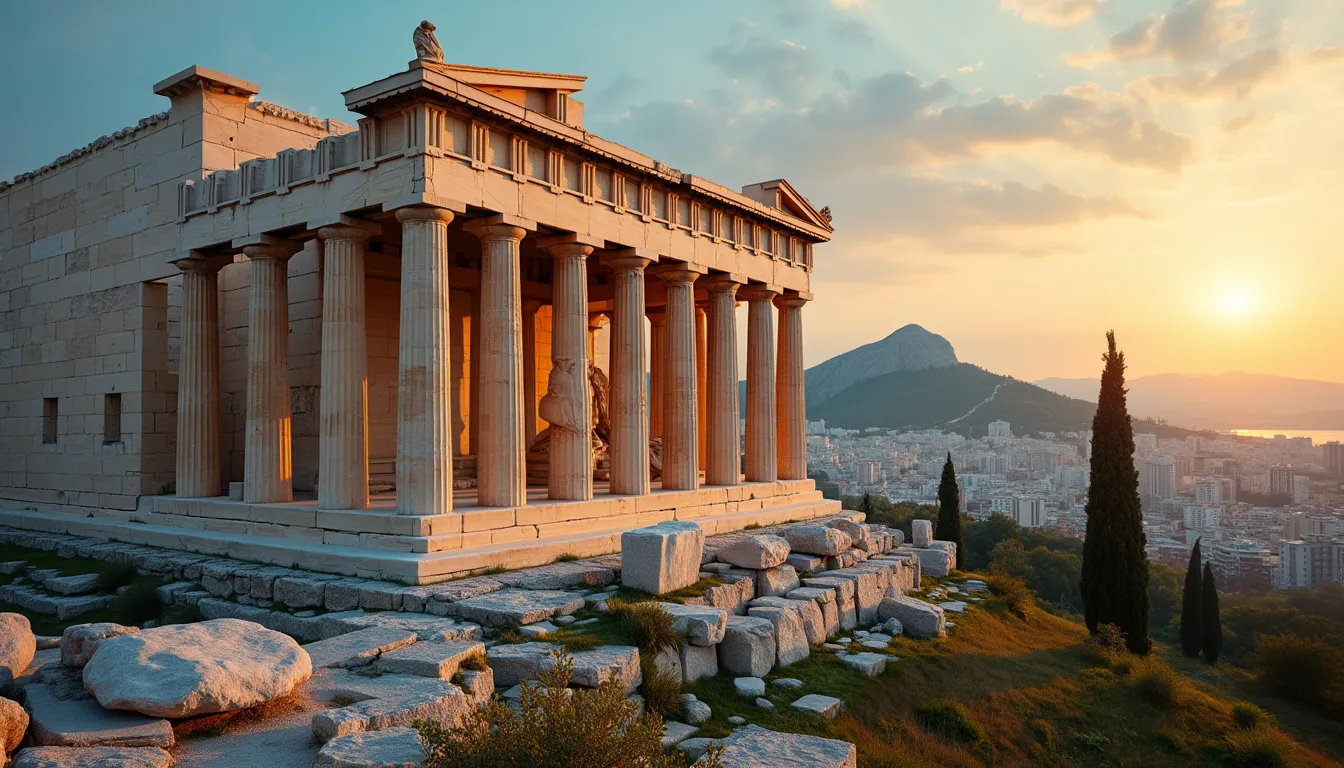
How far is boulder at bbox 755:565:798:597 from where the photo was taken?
15.0m

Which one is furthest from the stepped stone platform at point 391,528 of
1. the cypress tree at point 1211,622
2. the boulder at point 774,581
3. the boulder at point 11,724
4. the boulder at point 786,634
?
the cypress tree at point 1211,622

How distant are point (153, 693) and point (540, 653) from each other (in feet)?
13.3

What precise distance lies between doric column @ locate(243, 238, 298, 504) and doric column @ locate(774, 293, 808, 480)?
13489mm

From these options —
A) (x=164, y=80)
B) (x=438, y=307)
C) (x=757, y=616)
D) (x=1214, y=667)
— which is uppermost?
(x=164, y=80)

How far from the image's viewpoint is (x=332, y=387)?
618 inches

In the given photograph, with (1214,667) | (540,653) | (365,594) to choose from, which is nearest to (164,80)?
(365,594)

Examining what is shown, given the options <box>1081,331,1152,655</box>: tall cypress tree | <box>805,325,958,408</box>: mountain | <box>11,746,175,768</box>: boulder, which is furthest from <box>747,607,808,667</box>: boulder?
<box>805,325,958,408</box>: mountain

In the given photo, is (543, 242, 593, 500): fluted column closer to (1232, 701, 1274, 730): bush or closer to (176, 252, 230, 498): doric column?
(176, 252, 230, 498): doric column

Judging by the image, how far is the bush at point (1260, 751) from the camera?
14617mm

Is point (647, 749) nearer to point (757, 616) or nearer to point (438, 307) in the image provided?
point (757, 616)

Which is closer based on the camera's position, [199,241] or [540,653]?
[540,653]

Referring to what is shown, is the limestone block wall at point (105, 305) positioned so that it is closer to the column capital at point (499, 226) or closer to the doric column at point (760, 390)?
the column capital at point (499, 226)

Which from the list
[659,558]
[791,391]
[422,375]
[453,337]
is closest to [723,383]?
[791,391]

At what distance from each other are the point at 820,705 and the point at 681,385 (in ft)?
35.4
